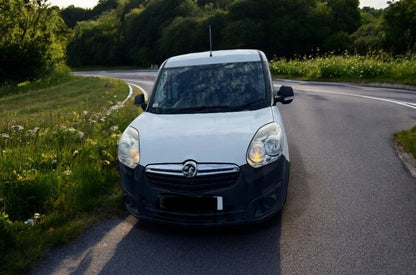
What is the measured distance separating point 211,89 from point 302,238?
2157mm

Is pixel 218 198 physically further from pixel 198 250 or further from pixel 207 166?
pixel 198 250

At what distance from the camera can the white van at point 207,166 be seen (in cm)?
382

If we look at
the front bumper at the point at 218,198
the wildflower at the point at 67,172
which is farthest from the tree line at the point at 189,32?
the wildflower at the point at 67,172

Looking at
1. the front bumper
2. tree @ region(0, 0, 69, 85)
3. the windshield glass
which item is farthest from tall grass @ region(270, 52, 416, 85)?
tree @ region(0, 0, 69, 85)

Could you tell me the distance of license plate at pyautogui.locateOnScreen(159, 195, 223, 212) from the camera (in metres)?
3.83

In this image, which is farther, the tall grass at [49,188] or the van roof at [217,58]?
the van roof at [217,58]

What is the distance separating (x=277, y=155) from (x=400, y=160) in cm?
330

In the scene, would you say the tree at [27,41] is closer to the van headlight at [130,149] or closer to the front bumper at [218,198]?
the van headlight at [130,149]

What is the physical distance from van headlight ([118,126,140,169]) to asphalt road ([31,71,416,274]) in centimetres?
74

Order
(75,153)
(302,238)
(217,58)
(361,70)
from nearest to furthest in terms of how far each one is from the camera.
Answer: (302,238) < (217,58) < (75,153) < (361,70)

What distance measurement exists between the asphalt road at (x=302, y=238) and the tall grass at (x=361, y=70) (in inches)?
489

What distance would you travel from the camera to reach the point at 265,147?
13.2 feet

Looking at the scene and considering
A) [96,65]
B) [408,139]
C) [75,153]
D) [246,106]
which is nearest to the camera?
[246,106]

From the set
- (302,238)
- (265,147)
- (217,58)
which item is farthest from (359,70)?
(302,238)
